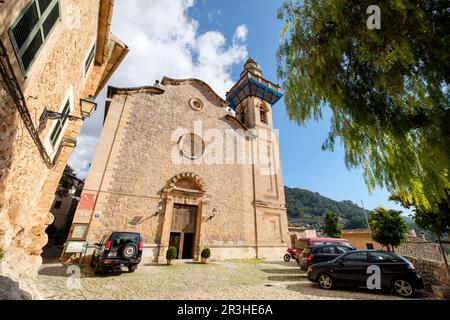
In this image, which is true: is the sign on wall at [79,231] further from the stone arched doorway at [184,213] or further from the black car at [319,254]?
the black car at [319,254]

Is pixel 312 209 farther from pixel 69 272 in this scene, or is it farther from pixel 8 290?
pixel 8 290

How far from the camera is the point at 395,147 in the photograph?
4352 mm

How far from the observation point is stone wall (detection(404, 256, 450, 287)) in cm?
642

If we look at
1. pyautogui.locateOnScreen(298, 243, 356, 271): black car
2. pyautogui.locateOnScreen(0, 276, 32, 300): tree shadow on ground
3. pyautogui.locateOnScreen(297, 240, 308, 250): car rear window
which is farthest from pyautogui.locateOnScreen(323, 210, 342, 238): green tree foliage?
pyautogui.locateOnScreen(0, 276, 32, 300): tree shadow on ground

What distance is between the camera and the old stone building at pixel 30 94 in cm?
279

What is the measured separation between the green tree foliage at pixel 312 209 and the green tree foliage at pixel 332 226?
52390 millimetres

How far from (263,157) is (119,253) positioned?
13.7 meters

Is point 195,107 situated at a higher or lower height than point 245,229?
higher

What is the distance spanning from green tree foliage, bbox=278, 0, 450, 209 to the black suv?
7.87 meters
